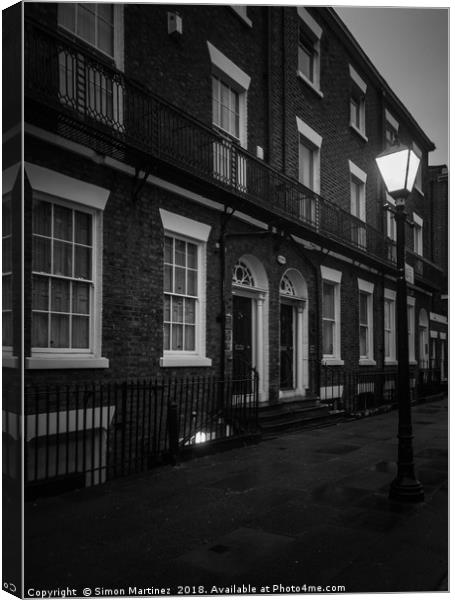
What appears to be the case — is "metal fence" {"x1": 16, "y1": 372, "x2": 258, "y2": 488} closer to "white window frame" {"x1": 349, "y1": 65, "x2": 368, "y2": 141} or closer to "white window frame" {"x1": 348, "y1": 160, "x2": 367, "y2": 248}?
"white window frame" {"x1": 348, "y1": 160, "x2": 367, "y2": 248}

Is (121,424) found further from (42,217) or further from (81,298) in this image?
(42,217)

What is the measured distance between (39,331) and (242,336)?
5165mm

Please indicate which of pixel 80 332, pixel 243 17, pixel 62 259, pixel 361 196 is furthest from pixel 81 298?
pixel 361 196

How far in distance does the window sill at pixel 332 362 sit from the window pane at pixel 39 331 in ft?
25.4

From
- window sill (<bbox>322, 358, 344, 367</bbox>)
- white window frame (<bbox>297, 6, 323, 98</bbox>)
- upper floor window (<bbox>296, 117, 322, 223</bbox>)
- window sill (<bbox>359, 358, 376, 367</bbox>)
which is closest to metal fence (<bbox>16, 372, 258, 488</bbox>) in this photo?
window sill (<bbox>359, 358, 376, 367</bbox>)

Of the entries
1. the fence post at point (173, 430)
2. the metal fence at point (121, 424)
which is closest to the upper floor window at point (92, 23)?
the metal fence at point (121, 424)

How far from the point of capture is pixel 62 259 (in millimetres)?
5883

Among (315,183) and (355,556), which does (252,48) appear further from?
(355,556)

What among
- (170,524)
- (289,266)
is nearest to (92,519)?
(170,524)

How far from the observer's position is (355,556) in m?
4.04

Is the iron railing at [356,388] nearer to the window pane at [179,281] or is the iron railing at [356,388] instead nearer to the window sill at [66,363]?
the window pane at [179,281]

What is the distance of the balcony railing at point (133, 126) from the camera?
5.37 meters

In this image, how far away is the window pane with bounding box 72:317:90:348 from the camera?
240 inches

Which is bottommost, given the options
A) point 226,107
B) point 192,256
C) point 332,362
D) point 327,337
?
point 332,362
